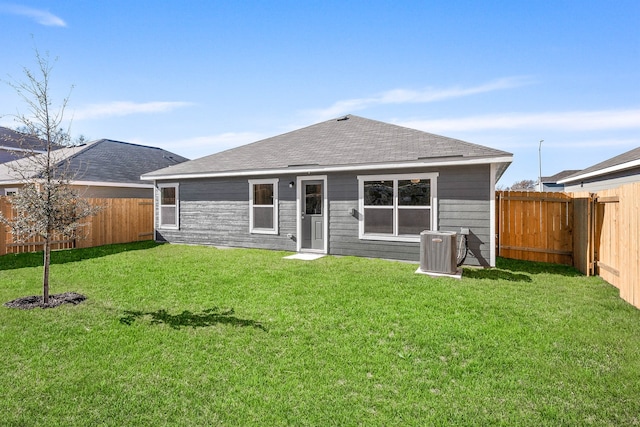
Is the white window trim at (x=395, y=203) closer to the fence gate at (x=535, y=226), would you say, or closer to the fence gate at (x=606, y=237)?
the fence gate at (x=535, y=226)

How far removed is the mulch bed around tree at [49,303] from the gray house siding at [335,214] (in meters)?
5.83

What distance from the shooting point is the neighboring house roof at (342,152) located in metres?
8.17

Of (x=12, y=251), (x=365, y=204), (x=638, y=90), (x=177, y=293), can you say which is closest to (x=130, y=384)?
(x=177, y=293)

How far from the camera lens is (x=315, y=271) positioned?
7246 millimetres

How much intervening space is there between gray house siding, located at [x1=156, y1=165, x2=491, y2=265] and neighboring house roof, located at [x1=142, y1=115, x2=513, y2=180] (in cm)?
35

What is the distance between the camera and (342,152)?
10.1 metres

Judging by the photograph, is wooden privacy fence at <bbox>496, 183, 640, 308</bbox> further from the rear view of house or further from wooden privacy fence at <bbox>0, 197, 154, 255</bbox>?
wooden privacy fence at <bbox>0, 197, 154, 255</bbox>

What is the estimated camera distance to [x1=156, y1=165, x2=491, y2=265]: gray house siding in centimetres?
780

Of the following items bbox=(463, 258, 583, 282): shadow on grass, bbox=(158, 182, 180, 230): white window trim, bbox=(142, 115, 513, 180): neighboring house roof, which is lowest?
bbox=(463, 258, 583, 282): shadow on grass

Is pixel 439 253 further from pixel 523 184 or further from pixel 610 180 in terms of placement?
pixel 523 184

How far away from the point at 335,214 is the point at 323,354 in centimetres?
638

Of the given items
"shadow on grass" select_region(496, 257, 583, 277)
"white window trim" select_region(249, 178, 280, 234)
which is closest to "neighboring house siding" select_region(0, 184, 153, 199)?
"white window trim" select_region(249, 178, 280, 234)

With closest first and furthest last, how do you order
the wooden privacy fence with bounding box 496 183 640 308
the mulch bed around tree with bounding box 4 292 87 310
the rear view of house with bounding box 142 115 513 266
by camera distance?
1. the mulch bed around tree with bounding box 4 292 87 310
2. the wooden privacy fence with bounding box 496 183 640 308
3. the rear view of house with bounding box 142 115 513 266

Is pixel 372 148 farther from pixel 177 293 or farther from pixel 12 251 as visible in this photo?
pixel 12 251
